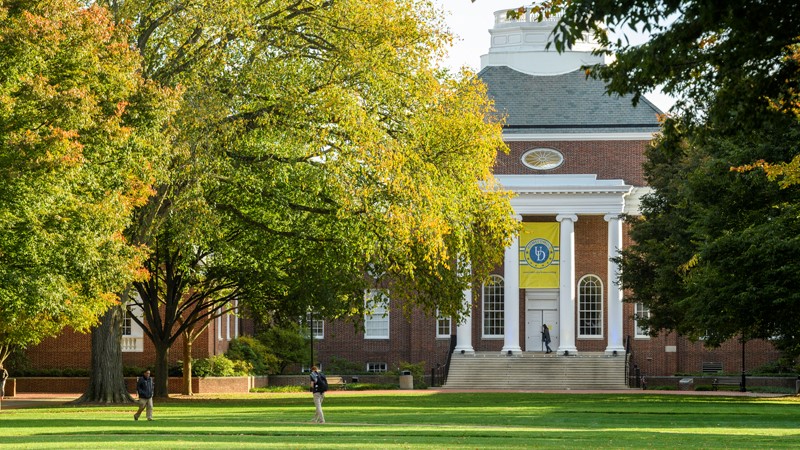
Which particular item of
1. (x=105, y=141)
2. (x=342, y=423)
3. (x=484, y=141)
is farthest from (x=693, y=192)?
(x=105, y=141)

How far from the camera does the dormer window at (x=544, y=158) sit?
65.3 meters

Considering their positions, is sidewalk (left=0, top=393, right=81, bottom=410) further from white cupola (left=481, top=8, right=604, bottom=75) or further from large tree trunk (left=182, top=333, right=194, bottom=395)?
white cupola (left=481, top=8, right=604, bottom=75)

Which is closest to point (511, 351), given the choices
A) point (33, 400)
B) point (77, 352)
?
point (77, 352)

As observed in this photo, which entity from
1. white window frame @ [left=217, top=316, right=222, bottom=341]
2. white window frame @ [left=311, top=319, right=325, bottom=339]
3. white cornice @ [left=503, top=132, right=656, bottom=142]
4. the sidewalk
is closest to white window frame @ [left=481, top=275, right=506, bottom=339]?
white cornice @ [left=503, top=132, right=656, bottom=142]

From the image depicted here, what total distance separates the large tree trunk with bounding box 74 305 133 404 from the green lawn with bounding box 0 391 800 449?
143cm

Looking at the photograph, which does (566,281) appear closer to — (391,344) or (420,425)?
(391,344)

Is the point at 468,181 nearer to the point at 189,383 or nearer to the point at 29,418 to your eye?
the point at 29,418

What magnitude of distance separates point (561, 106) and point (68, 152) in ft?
143

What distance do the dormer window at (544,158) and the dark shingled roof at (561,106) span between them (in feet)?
3.21

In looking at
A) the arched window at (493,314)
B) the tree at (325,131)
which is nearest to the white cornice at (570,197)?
the arched window at (493,314)

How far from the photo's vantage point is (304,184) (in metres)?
34.8

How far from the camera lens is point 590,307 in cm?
6588

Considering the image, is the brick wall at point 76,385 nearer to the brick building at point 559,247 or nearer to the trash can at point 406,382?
the trash can at point 406,382

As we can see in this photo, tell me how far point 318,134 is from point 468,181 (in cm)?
512
